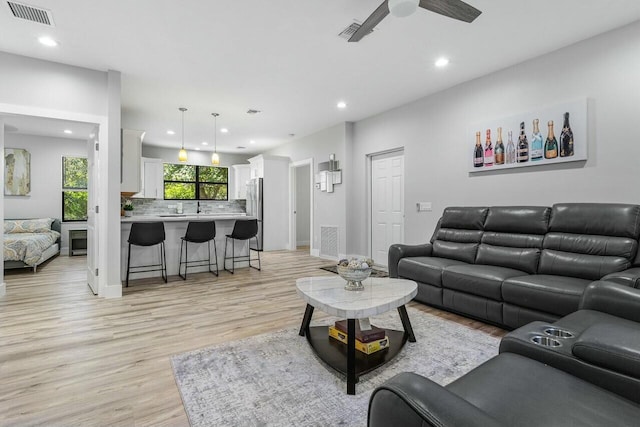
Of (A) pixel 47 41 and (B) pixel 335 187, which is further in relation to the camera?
(B) pixel 335 187

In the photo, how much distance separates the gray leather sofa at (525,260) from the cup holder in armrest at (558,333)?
98 cm

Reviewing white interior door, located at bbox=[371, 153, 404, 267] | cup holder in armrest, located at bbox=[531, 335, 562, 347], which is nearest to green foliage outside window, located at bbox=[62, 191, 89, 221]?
white interior door, located at bbox=[371, 153, 404, 267]

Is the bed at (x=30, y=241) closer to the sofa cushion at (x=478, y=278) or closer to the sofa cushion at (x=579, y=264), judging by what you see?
the sofa cushion at (x=478, y=278)

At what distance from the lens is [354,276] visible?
2.35 m

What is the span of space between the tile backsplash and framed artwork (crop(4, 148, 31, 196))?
2.12 m

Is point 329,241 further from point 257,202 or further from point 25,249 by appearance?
point 25,249

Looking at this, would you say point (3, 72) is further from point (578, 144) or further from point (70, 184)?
point (578, 144)

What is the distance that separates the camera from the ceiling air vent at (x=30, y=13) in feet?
8.90

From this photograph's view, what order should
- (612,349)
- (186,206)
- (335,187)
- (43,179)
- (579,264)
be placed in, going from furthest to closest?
1. (186,206)
2. (43,179)
3. (335,187)
4. (579,264)
5. (612,349)

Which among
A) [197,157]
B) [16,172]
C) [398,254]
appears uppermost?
[197,157]

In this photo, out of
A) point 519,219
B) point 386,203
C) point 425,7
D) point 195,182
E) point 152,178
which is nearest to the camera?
point 425,7

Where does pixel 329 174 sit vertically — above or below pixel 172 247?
above

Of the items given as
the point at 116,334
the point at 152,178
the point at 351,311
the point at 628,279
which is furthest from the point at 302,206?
the point at 628,279

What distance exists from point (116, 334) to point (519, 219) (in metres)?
4.03
